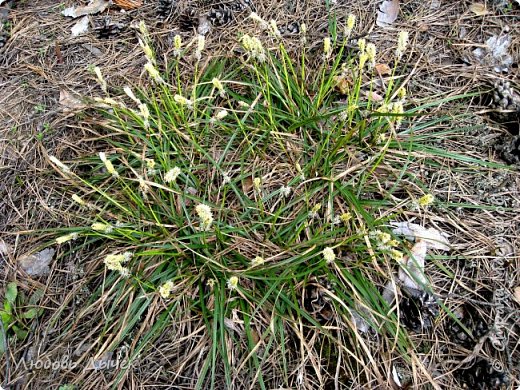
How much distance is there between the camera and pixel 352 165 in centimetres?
210

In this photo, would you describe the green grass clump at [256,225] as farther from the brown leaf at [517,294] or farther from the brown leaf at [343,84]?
the brown leaf at [517,294]

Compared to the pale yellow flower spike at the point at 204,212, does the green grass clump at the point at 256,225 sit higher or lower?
lower

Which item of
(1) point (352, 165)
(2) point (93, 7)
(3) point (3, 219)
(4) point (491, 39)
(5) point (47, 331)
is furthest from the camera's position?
(2) point (93, 7)

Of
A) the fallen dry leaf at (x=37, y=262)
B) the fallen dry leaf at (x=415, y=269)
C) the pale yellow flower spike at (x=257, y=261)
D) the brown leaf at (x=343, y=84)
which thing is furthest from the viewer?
the brown leaf at (x=343, y=84)

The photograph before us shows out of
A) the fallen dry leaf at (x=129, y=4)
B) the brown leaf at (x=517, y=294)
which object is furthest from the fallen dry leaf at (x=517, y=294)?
the fallen dry leaf at (x=129, y=4)

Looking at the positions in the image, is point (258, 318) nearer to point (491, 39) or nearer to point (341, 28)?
point (341, 28)

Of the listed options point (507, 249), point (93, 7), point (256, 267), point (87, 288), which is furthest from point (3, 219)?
point (507, 249)

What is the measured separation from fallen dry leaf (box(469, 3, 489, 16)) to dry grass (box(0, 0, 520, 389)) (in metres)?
0.03

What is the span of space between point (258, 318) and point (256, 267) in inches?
8.3

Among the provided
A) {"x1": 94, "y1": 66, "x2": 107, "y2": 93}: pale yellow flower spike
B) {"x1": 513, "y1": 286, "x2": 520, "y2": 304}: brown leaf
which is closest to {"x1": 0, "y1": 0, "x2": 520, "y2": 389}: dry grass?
{"x1": 513, "y1": 286, "x2": 520, "y2": 304}: brown leaf

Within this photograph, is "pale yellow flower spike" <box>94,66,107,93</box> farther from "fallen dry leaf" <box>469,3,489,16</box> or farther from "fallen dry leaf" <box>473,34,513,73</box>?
"fallen dry leaf" <box>469,3,489,16</box>

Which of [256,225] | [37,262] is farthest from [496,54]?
[37,262]

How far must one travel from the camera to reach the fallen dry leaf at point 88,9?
290cm

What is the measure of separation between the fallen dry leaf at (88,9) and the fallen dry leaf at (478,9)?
2.31 meters
